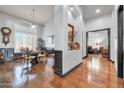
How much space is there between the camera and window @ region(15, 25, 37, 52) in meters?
7.45

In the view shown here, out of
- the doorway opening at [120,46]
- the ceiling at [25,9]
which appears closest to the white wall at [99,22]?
the ceiling at [25,9]

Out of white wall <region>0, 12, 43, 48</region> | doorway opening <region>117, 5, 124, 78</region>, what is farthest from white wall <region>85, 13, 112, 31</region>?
white wall <region>0, 12, 43, 48</region>

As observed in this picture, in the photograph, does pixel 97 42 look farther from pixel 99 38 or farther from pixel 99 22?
pixel 99 22

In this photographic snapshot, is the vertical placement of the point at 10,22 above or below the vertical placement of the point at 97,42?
above

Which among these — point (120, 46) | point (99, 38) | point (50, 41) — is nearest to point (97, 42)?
point (99, 38)

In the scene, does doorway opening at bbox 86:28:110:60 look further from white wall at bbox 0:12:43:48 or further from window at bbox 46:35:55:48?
white wall at bbox 0:12:43:48

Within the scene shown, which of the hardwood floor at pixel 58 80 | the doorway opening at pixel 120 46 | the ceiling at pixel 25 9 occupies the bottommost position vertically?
the hardwood floor at pixel 58 80

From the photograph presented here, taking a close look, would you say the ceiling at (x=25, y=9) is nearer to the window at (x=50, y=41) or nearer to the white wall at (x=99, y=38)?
the window at (x=50, y=41)

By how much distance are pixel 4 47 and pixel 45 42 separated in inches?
155

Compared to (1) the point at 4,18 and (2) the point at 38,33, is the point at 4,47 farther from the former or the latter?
(2) the point at 38,33

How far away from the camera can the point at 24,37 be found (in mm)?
8094

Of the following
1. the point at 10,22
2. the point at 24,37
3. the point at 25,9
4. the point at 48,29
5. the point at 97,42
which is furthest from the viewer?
the point at 97,42

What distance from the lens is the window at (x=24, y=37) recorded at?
24.4ft
